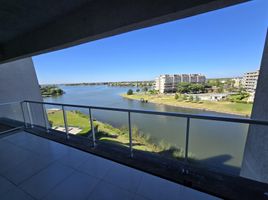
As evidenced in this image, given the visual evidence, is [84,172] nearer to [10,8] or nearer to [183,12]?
[183,12]

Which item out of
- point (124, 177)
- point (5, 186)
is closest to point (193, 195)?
point (124, 177)

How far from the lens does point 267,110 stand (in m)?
1.45

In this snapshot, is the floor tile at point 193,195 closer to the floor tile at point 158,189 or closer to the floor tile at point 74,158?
the floor tile at point 158,189

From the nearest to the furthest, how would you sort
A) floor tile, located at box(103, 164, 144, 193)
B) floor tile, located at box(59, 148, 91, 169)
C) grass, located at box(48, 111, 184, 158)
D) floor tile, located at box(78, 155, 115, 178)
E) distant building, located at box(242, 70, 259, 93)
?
floor tile, located at box(103, 164, 144, 193)
floor tile, located at box(78, 155, 115, 178)
floor tile, located at box(59, 148, 91, 169)
distant building, located at box(242, 70, 259, 93)
grass, located at box(48, 111, 184, 158)

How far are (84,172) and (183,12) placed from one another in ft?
6.97

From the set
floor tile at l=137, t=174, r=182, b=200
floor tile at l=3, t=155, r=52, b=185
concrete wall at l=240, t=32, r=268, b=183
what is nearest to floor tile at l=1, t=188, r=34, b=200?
floor tile at l=3, t=155, r=52, b=185

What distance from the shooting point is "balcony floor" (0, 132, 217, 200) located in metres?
1.29

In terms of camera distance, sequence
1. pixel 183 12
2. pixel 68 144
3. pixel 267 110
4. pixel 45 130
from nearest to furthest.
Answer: pixel 183 12, pixel 267 110, pixel 68 144, pixel 45 130

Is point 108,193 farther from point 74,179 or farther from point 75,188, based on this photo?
point 74,179

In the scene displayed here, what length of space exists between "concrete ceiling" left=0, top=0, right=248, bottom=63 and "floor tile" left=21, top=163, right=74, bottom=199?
1.83 metres

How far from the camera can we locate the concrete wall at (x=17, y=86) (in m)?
4.46

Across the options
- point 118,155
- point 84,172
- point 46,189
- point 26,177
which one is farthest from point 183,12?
point 26,177

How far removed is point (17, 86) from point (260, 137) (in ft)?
24.2

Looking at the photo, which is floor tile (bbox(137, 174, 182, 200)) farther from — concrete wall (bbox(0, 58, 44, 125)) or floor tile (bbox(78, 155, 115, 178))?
concrete wall (bbox(0, 58, 44, 125))
